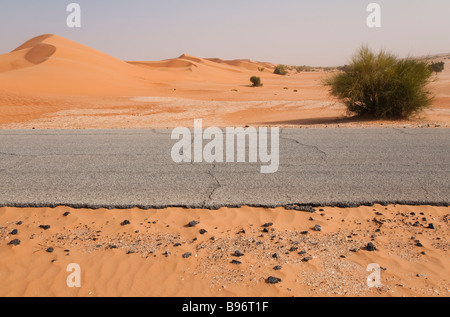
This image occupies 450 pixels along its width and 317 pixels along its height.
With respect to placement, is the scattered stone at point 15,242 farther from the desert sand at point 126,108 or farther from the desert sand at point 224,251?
the desert sand at point 126,108

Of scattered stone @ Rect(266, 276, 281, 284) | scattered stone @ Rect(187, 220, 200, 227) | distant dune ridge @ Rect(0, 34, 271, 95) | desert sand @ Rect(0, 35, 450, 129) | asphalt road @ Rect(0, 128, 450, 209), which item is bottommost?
scattered stone @ Rect(266, 276, 281, 284)

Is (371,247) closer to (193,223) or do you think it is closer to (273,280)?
(273,280)

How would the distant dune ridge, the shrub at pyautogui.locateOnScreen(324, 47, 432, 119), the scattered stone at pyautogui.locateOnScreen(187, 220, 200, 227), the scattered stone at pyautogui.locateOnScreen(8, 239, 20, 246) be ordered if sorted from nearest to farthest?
the scattered stone at pyautogui.locateOnScreen(8, 239, 20, 246) → the scattered stone at pyautogui.locateOnScreen(187, 220, 200, 227) → the shrub at pyautogui.locateOnScreen(324, 47, 432, 119) → the distant dune ridge

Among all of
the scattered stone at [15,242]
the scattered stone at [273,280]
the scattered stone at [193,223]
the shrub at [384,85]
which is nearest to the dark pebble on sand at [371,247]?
the scattered stone at [273,280]

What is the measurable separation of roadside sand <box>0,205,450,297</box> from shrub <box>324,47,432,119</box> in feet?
37.6

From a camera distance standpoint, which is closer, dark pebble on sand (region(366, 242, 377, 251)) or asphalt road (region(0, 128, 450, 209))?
dark pebble on sand (region(366, 242, 377, 251))

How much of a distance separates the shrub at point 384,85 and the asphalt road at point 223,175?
603 centimetres

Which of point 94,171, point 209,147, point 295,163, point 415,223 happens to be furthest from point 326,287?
point 209,147

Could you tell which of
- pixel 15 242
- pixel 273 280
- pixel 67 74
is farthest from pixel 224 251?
pixel 67 74

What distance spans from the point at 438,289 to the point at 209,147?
6.45 m
